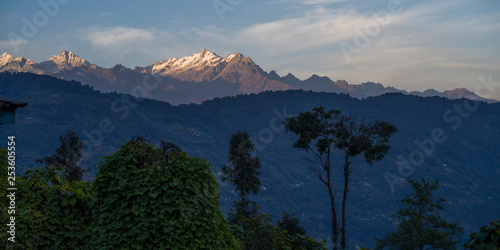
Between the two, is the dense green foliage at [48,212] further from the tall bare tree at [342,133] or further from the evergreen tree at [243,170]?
the evergreen tree at [243,170]

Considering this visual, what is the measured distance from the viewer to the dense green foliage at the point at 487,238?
539 cm

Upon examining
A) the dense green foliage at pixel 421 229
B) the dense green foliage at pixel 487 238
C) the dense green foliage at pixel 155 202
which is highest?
the dense green foliage at pixel 421 229

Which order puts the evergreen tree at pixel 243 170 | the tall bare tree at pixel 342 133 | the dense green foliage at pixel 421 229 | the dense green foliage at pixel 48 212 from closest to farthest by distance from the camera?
the dense green foliage at pixel 48 212 → the tall bare tree at pixel 342 133 → the evergreen tree at pixel 243 170 → the dense green foliage at pixel 421 229

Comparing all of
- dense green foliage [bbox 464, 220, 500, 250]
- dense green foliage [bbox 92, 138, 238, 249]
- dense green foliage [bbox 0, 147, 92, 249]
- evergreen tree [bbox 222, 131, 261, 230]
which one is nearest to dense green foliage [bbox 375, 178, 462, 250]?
evergreen tree [bbox 222, 131, 261, 230]

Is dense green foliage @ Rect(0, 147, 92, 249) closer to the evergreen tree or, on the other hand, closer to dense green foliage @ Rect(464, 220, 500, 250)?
dense green foliage @ Rect(464, 220, 500, 250)

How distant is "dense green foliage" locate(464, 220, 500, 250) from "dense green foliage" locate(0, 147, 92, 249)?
294 inches

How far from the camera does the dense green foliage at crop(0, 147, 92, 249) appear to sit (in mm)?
9552

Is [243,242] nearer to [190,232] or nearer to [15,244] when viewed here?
[190,232]

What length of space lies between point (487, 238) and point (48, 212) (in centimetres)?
875

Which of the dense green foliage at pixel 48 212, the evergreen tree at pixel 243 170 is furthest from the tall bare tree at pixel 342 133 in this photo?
the dense green foliage at pixel 48 212

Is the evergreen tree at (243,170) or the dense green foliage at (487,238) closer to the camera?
the dense green foliage at (487,238)

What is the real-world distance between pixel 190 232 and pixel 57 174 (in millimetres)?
4184

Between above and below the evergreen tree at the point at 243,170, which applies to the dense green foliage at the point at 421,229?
below

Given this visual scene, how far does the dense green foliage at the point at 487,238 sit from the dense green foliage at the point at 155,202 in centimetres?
493
